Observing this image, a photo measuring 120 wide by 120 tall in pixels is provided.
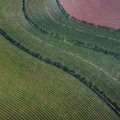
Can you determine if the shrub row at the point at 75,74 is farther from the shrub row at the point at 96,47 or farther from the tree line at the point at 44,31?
the shrub row at the point at 96,47

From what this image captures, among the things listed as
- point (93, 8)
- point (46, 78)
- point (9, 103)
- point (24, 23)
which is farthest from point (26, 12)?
point (9, 103)

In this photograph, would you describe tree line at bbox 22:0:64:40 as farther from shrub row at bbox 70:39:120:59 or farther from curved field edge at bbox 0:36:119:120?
curved field edge at bbox 0:36:119:120

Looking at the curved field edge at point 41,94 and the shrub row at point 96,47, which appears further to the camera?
the shrub row at point 96,47

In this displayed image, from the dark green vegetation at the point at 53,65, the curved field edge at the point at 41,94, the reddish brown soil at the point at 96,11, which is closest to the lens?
the curved field edge at the point at 41,94

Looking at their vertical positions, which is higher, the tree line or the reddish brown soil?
the tree line

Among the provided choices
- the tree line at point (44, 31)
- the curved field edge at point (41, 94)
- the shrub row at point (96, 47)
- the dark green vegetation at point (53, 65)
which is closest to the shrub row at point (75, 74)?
the dark green vegetation at point (53, 65)

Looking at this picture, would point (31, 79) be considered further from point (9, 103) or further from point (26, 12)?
point (26, 12)

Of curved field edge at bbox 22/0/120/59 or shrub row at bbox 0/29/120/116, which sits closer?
shrub row at bbox 0/29/120/116

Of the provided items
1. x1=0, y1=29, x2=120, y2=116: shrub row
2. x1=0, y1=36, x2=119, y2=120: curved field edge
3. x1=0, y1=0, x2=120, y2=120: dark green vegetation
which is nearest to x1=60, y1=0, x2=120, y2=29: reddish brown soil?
x1=0, y1=0, x2=120, y2=120: dark green vegetation
